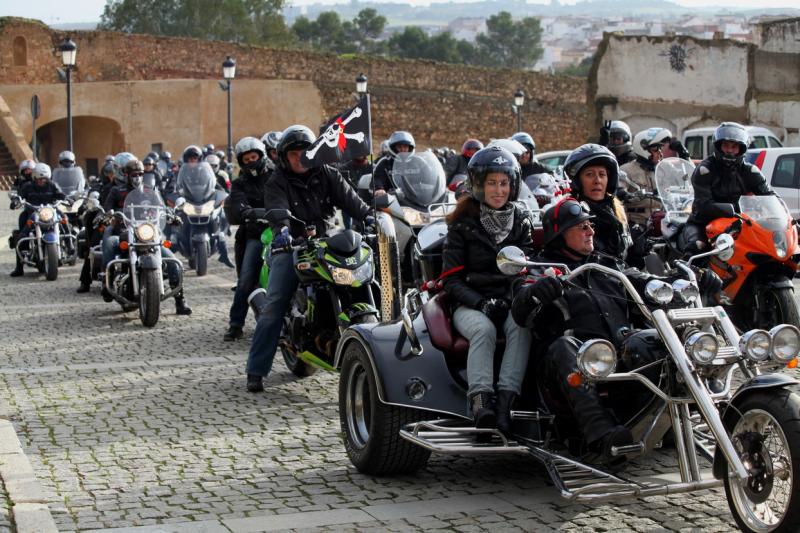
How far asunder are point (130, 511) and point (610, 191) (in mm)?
2972

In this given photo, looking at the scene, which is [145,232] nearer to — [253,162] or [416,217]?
[253,162]

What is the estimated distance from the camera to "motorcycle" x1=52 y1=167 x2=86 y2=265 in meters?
20.5

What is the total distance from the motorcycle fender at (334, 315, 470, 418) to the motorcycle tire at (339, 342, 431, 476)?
8 centimetres

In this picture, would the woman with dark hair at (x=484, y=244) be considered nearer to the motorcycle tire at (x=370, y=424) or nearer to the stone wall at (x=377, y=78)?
the motorcycle tire at (x=370, y=424)

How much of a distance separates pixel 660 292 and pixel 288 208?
4724mm

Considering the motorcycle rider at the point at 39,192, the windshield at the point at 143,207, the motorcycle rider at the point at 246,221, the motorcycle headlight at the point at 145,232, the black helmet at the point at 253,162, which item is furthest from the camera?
the motorcycle rider at the point at 39,192

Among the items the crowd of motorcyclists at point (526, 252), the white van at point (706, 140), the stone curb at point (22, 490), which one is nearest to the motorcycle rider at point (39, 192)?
the crowd of motorcyclists at point (526, 252)

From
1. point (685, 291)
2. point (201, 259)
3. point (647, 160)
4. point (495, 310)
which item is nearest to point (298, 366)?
point (495, 310)

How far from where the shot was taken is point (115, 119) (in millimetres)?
56594

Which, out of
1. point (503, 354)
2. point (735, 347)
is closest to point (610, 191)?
point (503, 354)

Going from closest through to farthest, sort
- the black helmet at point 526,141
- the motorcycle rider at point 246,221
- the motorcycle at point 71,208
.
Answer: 1. the motorcycle rider at point 246,221
2. the black helmet at point 526,141
3. the motorcycle at point 71,208

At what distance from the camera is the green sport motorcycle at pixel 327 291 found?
9.41 metres

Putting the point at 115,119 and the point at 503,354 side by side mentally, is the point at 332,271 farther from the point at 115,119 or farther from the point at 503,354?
the point at 115,119

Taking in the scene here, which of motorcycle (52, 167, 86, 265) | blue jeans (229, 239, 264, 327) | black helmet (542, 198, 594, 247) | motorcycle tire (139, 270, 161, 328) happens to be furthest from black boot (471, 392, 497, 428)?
motorcycle (52, 167, 86, 265)
